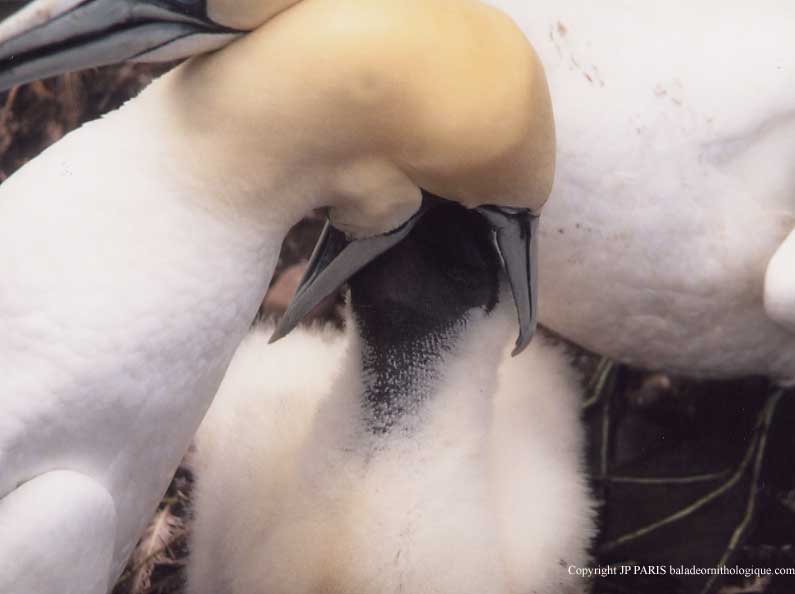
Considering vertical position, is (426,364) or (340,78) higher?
(340,78)

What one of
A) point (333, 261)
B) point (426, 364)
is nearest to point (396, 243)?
point (333, 261)

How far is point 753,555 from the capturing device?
272 cm

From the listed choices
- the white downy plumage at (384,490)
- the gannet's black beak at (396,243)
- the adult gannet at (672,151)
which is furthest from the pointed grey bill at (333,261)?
the adult gannet at (672,151)

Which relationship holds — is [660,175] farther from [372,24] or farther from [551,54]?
[372,24]

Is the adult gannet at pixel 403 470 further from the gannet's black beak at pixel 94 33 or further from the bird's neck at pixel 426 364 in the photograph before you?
the gannet's black beak at pixel 94 33

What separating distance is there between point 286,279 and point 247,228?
1366 mm

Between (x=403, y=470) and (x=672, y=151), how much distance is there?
73 cm

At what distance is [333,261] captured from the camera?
5.82 ft

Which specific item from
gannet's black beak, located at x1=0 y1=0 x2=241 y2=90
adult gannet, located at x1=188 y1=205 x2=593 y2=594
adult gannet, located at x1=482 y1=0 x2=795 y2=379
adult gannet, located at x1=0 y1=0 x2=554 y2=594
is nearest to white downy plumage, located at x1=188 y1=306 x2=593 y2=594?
adult gannet, located at x1=188 y1=205 x2=593 y2=594

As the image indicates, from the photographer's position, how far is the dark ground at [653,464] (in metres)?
2.64

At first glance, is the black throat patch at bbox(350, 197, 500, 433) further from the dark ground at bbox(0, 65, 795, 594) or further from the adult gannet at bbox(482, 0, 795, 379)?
the dark ground at bbox(0, 65, 795, 594)

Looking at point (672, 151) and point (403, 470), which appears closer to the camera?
point (403, 470)

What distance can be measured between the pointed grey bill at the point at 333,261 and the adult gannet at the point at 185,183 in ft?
0.23

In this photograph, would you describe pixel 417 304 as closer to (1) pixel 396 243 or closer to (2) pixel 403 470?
(1) pixel 396 243
